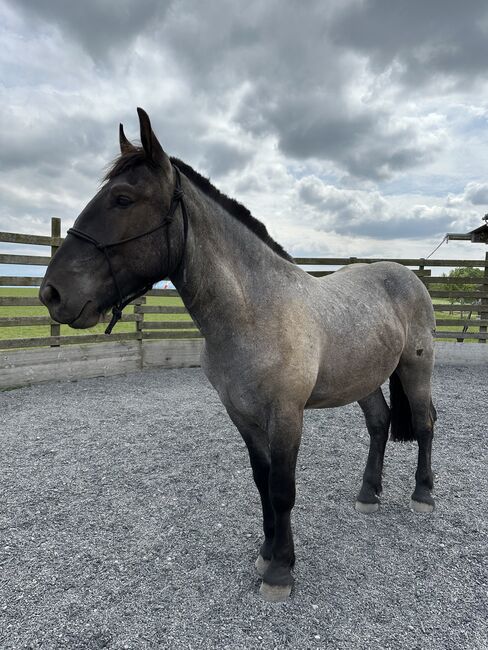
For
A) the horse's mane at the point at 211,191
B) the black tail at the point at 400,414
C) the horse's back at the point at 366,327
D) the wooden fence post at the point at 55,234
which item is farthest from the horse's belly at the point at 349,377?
the wooden fence post at the point at 55,234

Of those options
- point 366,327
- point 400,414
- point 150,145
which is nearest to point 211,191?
point 150,145

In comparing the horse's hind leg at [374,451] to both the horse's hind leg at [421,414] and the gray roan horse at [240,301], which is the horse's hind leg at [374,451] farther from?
the gray roan horse at [240,301]

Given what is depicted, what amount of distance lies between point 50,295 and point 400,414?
3173 mm

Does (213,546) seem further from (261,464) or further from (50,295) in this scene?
(50,295)

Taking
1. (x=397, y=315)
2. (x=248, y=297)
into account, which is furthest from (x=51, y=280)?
(x=397, y=315)

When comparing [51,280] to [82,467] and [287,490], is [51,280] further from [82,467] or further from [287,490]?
[82,467]

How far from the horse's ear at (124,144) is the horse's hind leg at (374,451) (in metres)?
2.81

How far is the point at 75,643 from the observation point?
2061 millimetres

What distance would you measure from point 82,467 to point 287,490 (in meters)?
2.77

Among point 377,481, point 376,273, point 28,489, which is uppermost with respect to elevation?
point 376,273

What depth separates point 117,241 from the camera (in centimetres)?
186

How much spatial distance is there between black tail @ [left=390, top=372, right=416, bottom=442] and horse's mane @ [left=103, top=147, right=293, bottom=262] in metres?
1.82

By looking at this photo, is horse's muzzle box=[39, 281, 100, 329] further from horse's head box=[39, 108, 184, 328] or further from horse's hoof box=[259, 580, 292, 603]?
horse's hoof box=[259, 580, 292, 603]

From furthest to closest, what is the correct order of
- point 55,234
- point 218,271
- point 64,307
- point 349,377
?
point 55,234, point 349,377, point 218,271, point 64,307
